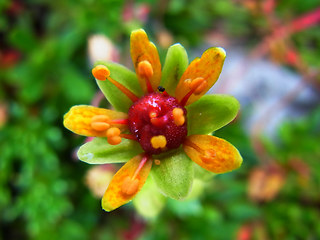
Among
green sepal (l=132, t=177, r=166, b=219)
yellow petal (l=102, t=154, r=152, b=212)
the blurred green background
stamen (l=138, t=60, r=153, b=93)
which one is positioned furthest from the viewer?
the blurred green background

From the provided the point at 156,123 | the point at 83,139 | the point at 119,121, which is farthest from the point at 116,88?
the point at 83,139

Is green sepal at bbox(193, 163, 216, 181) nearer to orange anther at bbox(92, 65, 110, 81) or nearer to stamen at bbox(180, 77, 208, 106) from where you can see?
stamen at bbox(180, 77, 208, 106)

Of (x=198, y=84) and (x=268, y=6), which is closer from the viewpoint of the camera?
(x=198, y=84)

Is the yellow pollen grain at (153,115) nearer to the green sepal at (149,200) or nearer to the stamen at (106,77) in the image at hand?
the stamen at (106,77)

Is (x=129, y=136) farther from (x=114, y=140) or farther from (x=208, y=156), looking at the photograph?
(x=208, y=156)

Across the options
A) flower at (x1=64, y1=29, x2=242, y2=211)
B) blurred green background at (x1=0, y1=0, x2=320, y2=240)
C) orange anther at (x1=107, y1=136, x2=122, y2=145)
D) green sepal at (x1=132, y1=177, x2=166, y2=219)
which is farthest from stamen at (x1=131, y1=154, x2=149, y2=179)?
Result: blurred green background at (x1=0, y1=0, x2=320, y2=240)

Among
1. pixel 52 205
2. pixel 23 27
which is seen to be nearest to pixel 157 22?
pixel 23 27

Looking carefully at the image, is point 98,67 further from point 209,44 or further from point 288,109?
point 288,109
